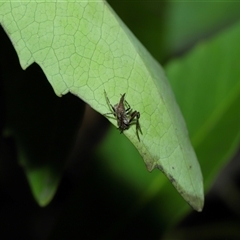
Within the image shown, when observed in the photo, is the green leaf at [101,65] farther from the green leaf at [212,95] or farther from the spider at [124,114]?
the green leaf at [212,95]

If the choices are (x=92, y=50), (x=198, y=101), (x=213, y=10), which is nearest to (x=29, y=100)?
(x=92, y=50)

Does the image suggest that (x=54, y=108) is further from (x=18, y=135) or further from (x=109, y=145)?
(x=109, y=145)

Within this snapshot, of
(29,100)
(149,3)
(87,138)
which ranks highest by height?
(29,100)

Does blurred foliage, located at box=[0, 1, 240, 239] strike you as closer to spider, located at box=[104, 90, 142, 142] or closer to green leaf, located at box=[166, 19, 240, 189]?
green leaf, located at box=[166, 19, 240, 189]

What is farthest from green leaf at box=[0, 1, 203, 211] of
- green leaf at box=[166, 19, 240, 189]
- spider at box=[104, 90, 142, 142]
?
green leaf at box=[166, 19, 240, 189]

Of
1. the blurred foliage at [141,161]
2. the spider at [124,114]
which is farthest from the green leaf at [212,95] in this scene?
the spider at [124,114]

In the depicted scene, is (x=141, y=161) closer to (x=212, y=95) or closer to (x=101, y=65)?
(x=212, y=95)

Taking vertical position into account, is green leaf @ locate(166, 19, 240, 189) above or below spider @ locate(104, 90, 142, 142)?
below

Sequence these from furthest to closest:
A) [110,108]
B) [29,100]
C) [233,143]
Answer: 1. [233,143]
2. [29,100]
3. [110,108]
